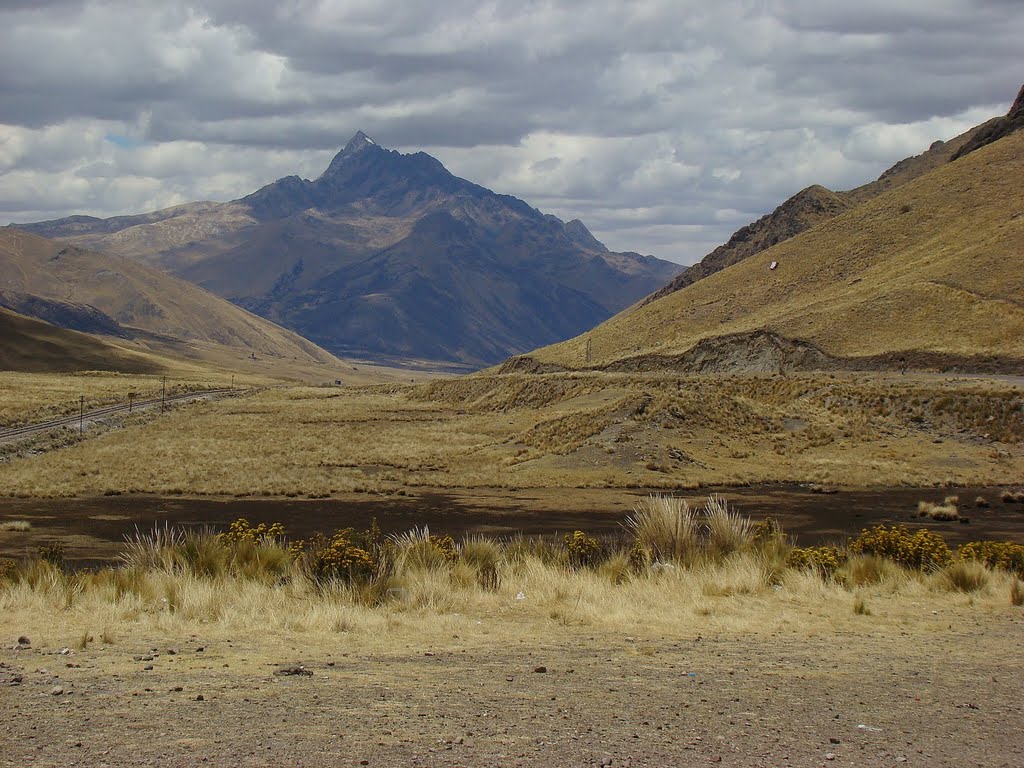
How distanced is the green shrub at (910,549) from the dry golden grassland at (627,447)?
68.7 ft

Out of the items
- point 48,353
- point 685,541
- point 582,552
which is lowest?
point 582,552

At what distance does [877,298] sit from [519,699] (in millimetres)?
89491

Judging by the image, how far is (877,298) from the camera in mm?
91438

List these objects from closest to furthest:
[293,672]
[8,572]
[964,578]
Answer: [293,672] < [964,578] < [8,572]

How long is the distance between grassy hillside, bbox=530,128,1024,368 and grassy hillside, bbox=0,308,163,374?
308 feet

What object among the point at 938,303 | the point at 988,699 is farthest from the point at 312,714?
the point at 938,303

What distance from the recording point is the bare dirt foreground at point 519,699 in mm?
7555

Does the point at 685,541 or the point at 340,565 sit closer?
the point at 340,565

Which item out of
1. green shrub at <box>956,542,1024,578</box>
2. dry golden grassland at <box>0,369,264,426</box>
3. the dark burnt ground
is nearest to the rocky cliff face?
dry golden grassland at <box>0,369,264,426</box>

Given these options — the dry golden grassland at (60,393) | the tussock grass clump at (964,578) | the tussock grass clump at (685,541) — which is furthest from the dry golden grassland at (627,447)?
the tussock grass clump at (964,578)

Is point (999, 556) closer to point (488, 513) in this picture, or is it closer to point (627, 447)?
point (488, 513)

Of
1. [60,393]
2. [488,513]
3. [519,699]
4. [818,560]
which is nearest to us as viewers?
[519,699]

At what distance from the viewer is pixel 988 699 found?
920cm

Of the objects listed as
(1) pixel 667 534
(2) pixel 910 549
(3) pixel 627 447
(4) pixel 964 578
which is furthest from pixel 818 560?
(3) pixel 627 447
